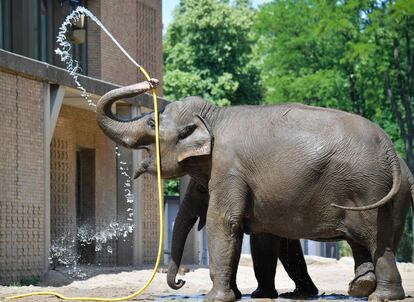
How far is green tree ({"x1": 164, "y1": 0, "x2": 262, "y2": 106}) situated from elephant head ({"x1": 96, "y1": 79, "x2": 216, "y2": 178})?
37.9m

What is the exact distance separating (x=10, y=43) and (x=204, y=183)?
1324cm

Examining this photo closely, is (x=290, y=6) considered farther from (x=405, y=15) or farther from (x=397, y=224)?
(x=397, y=224)

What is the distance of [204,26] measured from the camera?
51375 millimetres

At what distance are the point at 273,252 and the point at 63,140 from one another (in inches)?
521

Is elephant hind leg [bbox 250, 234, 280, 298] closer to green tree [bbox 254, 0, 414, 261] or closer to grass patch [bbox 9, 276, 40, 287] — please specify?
grass patch [bbox 9, 276, 40, 287]

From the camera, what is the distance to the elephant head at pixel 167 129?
11664 mm

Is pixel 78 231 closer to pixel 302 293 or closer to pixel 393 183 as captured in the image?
pixel 302 293

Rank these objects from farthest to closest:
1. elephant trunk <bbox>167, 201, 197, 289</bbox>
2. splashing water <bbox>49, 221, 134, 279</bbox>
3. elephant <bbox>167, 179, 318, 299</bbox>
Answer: splashing water <bbox>49, 221, 134, 279</bbox>, elephant <bbox>167, 179, 318, 299</bbox>, elephant trunk <bbox>167, 201, 197, 289</bbox>

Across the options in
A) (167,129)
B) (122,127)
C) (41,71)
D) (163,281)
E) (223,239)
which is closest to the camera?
(223,239)

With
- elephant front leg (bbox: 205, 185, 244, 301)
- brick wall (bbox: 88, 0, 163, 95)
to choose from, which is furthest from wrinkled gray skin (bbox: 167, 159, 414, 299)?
brick wall (bbox: 88, 0, 163, 95)

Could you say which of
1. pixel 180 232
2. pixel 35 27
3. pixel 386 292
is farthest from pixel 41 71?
pixel 386 292

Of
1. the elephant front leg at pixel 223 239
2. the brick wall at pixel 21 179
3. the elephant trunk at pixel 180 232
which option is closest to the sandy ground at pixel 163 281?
the brick wall at pixel 21 179

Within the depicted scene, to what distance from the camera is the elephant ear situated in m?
11.6

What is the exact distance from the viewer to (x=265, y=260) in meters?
12.4
